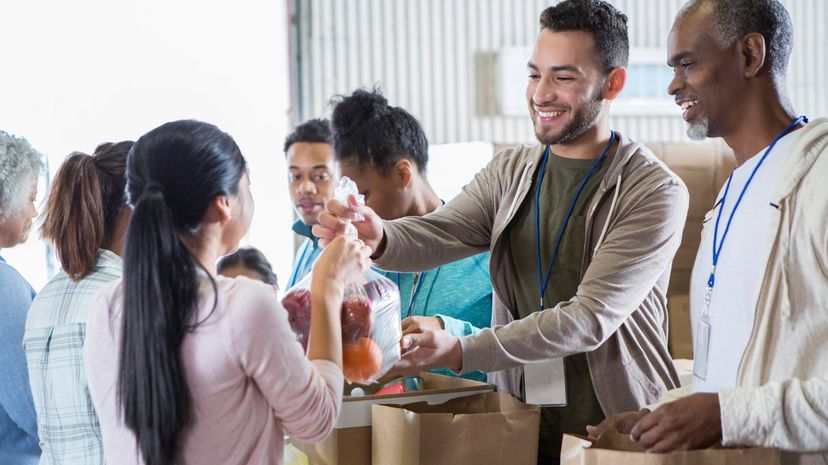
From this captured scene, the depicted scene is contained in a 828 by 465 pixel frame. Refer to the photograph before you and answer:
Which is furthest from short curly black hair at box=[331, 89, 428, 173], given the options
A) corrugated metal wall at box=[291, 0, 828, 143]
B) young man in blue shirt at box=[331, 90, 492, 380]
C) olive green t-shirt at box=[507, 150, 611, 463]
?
corrugated metal wall at box=[291, 0, 828, 143]

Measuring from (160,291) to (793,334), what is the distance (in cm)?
86

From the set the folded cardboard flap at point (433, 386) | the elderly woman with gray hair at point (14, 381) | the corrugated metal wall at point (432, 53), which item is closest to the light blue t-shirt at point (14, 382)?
the elderly woman with gray hair at point (14, 381)

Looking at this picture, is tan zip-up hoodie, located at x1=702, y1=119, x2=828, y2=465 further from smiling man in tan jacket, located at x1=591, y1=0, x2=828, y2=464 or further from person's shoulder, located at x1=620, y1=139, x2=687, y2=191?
person's shoulder, located at x1=620, y1=139, x2=687, y2=191

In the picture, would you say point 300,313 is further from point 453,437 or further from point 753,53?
point 753,53

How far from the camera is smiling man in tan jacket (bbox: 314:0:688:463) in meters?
1.61

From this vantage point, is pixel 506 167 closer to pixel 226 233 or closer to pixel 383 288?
pixel 383 288

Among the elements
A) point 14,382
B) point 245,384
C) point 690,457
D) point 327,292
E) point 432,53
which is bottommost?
point 14,382

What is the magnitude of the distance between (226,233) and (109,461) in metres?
0.37

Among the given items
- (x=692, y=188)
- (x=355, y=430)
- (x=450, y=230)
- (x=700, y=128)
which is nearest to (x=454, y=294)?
(x=450, y=230)

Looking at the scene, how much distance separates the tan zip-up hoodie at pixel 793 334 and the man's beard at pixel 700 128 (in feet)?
0.59

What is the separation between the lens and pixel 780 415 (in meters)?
1.12

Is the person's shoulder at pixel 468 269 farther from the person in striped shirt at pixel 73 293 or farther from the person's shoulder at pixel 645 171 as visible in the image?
the person in striped shirt at pixel 73 293

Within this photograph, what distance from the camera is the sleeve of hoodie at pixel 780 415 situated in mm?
1109

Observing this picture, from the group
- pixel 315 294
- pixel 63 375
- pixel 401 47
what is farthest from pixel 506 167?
pixel 401 47
